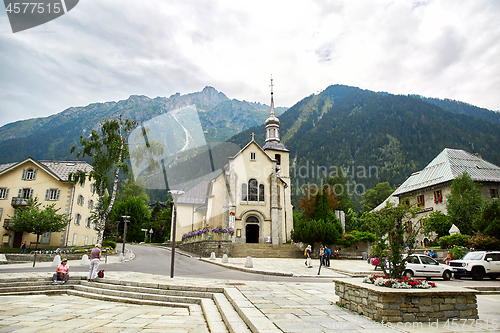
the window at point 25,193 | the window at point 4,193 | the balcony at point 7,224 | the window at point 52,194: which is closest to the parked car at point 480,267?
the window at point 52,194

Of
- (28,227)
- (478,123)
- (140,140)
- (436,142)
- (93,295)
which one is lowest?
(93,295)

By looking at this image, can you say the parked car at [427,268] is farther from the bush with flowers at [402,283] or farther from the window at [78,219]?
the window at [78,219]

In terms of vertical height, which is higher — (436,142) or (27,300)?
(436,142)

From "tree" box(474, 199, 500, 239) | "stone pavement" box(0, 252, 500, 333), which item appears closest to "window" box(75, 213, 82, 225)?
"stone pavement" box(0, 252, 500, 333)

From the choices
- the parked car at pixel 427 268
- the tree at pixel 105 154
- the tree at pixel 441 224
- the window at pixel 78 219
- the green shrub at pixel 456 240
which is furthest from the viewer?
the window at pixel 78 219

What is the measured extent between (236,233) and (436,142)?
11181 centimetres

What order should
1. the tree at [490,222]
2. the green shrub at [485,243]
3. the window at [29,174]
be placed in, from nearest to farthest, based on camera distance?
the green shrub at [485,243] < the tree at [490,222] < the window at [29,174]

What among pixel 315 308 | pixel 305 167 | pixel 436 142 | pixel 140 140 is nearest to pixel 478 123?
pixel 436 142

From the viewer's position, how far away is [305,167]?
115062 mm

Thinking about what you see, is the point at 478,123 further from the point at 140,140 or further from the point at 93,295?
the point at 93,295

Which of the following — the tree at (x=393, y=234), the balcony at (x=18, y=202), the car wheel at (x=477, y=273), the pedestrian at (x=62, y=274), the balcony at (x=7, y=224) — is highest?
the balcony at (x=18, y=202)

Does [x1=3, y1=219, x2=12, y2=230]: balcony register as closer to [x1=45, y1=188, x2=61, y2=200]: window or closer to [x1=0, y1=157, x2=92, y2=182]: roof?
[x1=45, y1=188, x2=61, y2=200]: window

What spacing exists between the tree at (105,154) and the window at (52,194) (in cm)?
877

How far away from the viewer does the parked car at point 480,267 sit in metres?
16.4
